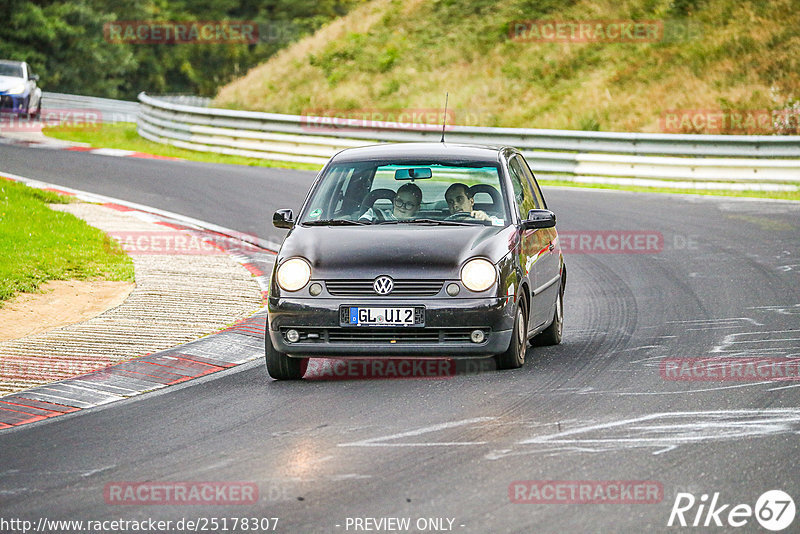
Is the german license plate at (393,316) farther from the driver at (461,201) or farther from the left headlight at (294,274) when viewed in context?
the driver at (461,201)

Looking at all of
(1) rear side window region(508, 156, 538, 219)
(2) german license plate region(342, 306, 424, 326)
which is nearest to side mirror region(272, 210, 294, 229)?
(2) german license plate region(342, 306, 424, 326)

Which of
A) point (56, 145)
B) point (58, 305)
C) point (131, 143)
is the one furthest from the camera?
point (131, 143)

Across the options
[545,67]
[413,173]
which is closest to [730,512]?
[413,173]

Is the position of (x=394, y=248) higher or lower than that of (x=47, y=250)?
higher

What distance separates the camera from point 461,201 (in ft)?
31.6

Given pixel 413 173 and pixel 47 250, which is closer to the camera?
pixel 413 173

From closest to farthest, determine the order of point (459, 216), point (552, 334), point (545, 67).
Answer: point (459, 216), point (552, 334), point (545, 67)

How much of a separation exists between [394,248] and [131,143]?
23730mm

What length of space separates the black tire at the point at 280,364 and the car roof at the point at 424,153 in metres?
1.92

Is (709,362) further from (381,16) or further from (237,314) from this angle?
(381,16)

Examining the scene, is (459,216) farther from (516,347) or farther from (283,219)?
(283,219)

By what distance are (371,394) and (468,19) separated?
103 ft

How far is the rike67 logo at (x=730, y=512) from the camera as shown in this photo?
5449 millimetres

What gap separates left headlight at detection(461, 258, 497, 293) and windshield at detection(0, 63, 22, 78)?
103 feet
